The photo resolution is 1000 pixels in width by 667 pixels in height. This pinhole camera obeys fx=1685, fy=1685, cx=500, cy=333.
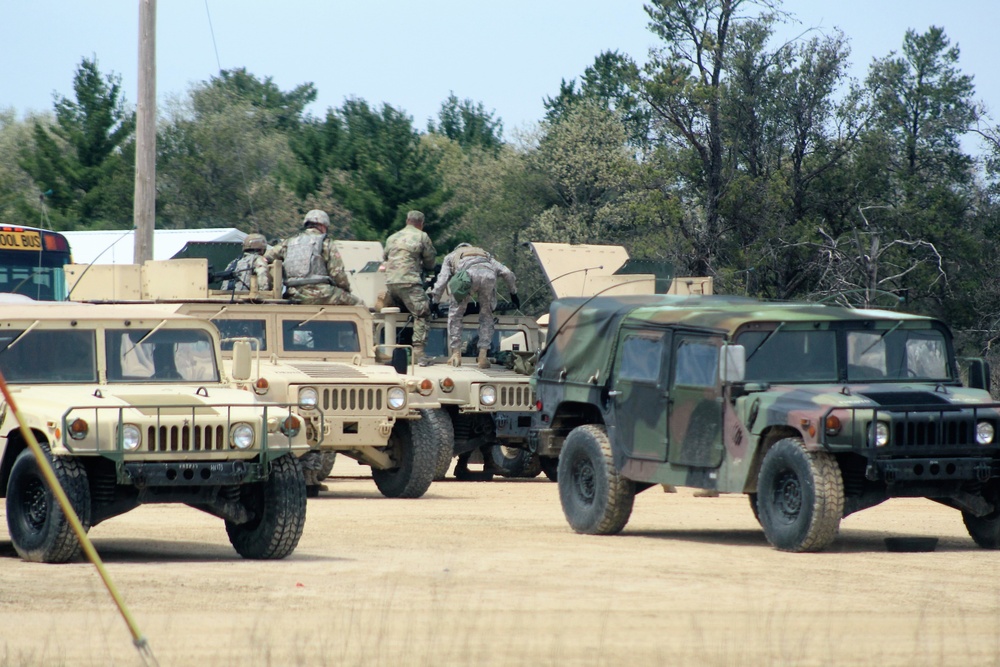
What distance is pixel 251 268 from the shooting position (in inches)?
643

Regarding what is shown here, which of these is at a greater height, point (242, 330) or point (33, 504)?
point (242, 330)

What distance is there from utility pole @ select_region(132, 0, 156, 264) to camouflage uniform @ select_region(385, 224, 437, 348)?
10.0 feet

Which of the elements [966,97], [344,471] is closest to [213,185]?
[966,97]

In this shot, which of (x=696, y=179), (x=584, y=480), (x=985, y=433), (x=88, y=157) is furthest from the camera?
(x=88, y=157)

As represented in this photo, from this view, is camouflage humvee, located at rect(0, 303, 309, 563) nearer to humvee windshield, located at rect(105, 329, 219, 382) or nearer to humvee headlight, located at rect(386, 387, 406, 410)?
humvee windshield, located at rect(105, 329, 219, 382)

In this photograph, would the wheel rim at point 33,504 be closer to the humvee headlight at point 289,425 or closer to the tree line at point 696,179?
the humvee headlight at point 289,425

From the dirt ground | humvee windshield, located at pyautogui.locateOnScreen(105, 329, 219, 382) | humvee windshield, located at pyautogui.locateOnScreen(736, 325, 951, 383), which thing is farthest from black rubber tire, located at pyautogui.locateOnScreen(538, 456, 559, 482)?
humvee windshield, located at pyautogui.locateOnScreen(105, 329, 219, 382)

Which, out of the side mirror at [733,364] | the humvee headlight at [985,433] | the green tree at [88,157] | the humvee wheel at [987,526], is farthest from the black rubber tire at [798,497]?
the green tree at [88,157]

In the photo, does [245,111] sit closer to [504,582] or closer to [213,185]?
[213,185]

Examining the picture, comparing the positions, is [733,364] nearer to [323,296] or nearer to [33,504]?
[33,504]

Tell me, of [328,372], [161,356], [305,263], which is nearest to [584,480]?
[161,356]

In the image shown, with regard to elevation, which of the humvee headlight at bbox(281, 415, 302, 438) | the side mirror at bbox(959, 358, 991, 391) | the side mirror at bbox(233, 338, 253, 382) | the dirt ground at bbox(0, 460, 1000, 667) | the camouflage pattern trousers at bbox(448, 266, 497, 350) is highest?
the camouflage pattern trousers at bbox(448, 266, 497, 350)

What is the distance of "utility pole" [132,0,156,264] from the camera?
1908 centimetres

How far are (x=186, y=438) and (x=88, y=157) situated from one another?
45.5m
